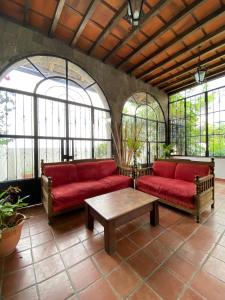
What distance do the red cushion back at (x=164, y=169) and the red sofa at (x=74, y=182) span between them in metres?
0.75

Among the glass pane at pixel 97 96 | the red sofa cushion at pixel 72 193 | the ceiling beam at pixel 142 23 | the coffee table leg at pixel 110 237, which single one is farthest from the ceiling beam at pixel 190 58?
the coffee table leg at pixel 110 237

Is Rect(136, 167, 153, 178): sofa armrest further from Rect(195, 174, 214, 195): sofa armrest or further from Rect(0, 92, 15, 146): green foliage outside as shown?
Rect(0, 92, 15, 146): green foliage outside

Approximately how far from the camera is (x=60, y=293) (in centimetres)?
121

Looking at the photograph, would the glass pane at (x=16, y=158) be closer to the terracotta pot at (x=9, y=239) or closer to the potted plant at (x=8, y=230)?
the potted plant at (x=8, y=230)

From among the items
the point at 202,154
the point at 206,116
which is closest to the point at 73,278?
the point at 202,154

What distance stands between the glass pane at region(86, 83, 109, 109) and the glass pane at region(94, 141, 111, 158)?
1.11 metres

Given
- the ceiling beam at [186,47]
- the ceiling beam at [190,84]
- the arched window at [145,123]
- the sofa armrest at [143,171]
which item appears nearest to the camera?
the ceiling beam at [186,47]

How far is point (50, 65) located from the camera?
3424 millimetres

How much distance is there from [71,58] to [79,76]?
1.45 feet

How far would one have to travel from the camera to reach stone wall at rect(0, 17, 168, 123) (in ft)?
9.17

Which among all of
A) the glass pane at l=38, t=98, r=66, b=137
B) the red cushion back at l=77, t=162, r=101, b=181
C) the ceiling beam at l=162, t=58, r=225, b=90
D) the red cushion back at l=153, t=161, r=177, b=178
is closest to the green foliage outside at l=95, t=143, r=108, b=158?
the red cushion back at l=77, t=162, r=101, b=181

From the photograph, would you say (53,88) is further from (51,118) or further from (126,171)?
(126,171)

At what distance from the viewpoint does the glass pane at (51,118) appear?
3254mm

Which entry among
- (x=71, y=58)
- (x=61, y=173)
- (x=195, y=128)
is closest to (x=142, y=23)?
(x=71, y=58)
